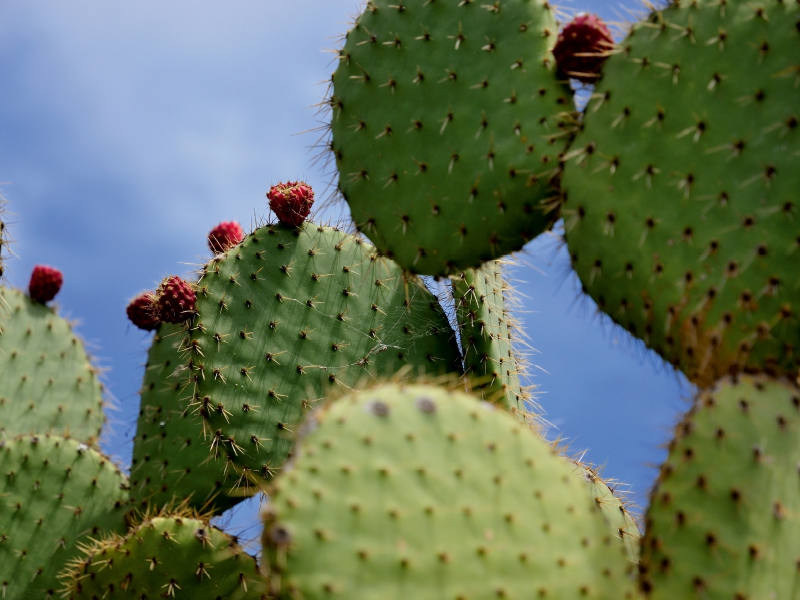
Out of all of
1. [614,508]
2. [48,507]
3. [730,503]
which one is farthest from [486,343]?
[48,507]

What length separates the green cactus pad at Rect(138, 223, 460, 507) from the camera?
233 cm

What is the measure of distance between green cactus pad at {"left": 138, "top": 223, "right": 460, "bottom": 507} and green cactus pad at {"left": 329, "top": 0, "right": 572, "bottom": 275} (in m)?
0.50

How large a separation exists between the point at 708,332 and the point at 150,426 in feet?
6.48

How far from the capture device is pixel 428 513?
3.77 feet

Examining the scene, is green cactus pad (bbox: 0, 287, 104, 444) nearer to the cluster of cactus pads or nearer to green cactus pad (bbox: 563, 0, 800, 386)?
the cluster of cactus pads

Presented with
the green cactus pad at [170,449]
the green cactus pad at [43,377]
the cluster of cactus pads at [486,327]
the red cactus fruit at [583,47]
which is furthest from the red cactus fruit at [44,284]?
the red cactus fruit at [583,47]

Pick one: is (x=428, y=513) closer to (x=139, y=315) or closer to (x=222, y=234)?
(x=222, y=234)

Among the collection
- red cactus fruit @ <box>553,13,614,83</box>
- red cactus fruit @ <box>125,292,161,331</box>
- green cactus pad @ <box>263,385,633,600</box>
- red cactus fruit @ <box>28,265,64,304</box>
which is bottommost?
green cactus pad @ <box>263,385,633,600</box>

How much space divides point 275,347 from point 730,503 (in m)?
1.53

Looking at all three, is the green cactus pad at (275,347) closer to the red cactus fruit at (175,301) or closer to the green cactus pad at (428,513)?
the red cactus fruit at (175,301)

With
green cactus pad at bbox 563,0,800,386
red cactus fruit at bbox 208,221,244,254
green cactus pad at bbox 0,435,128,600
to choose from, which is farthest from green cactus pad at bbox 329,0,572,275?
green cactus pad at bbox 0,435,128,600

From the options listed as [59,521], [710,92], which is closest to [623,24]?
[710,92]

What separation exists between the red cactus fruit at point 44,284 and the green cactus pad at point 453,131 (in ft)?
8.05

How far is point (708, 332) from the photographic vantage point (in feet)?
4.36
